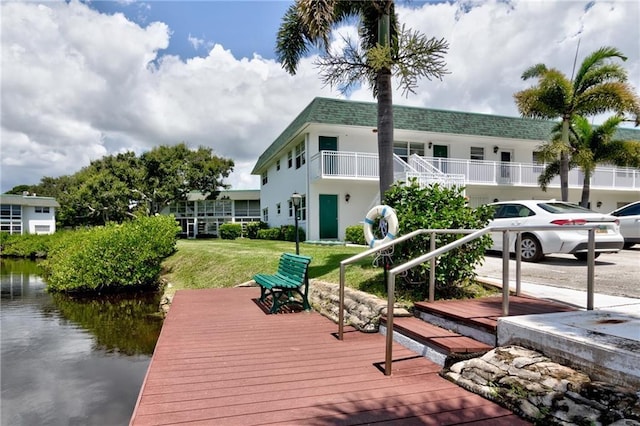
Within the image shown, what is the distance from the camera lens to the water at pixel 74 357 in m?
5.84

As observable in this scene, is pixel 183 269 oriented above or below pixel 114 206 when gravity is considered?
below

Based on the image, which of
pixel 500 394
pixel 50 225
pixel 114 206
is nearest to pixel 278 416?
pixel 500 394

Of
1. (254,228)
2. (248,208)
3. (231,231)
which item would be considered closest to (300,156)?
(254,228)

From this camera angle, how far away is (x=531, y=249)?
9398mm

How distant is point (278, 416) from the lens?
310cm

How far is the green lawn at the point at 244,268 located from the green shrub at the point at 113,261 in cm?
115

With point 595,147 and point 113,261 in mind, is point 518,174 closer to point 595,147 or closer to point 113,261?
point 595,147

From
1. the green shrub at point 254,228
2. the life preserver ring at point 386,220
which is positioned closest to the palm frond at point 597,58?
→ the life preserver ring at point 386,220

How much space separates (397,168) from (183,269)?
33.4ft

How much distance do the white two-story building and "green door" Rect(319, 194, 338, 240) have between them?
47mm

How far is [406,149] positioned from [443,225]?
50.8 ft

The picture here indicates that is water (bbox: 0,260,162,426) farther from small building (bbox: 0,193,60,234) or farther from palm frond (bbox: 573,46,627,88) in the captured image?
small building (bbox: 0,193,60,234)

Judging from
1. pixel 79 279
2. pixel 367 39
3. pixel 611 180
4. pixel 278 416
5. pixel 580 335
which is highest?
pixel 367 39

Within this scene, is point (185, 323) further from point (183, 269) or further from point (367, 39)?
point (183, 269)
